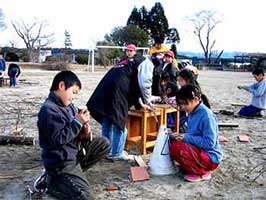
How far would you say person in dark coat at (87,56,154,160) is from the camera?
5.42 m

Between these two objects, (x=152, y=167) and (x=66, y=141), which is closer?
(x=66, y=141)

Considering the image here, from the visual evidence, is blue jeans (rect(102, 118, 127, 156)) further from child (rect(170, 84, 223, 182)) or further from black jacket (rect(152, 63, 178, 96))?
black jacket (rect(152, 63, 178, 96))

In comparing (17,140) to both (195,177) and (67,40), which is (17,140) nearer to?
(195,177)

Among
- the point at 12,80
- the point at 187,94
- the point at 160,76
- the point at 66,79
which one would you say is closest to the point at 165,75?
the point at 160,76

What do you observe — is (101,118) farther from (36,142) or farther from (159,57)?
(159,57)

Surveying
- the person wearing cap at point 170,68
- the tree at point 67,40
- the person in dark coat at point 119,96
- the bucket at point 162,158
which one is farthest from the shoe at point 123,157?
the tree at point 67,40

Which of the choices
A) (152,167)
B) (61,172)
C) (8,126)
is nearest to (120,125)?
(152,167)

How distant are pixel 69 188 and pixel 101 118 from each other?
5.57 ft

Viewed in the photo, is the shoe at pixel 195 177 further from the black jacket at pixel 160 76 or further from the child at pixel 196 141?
the black jacket at pixel 160 76

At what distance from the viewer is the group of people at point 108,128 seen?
3.98 meters

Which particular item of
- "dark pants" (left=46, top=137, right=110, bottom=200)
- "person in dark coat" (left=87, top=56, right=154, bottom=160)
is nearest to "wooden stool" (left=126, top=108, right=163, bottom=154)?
"person in dark coat" (left=87, top=56, right=154, bottom=160)

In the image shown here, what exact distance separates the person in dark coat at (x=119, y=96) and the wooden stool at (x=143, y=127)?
0.25m

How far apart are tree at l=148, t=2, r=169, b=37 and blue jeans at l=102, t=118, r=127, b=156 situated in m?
41.5

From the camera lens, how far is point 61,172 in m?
4.04
